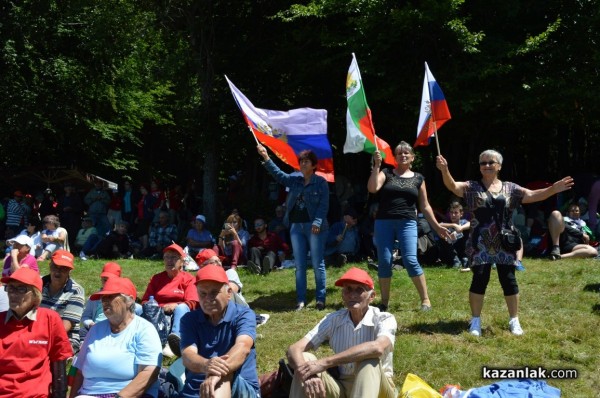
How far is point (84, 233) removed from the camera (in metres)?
17.9

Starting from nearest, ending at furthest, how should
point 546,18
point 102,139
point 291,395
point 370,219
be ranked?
point 291,395 → point 370,219 → point 546,18 → point 102,139

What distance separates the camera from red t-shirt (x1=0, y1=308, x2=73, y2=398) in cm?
550

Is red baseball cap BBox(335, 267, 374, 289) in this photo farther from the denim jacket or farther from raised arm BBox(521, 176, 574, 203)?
the denim jacket

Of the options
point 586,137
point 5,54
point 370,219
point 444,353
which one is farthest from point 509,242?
point 5,54

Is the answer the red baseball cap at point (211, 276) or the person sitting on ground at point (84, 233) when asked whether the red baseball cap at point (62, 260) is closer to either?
the red baseball cap at point (211, 276)

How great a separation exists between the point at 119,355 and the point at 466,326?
391 centimetres

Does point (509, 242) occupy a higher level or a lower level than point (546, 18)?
lower

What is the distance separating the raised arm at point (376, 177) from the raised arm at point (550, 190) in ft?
5.57

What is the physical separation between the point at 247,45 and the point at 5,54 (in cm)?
664

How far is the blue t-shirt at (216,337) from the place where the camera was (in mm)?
5484

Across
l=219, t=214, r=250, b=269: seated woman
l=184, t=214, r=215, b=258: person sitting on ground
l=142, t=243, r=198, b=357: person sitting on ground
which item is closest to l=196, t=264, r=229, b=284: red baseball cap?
l=142, t=243, r=198, b=357: person sitting on ground

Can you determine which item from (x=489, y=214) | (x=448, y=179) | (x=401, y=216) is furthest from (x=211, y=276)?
(x=401, y=216)

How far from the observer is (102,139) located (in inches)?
1104

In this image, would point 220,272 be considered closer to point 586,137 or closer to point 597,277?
point 597,277
